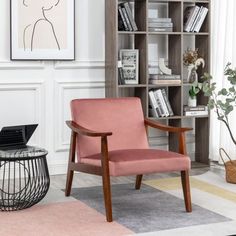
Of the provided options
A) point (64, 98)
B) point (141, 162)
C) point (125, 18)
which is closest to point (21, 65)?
point (64, 98)

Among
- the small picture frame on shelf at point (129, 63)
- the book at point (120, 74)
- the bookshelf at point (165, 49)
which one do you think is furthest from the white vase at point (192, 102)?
the book at point (120, 74)

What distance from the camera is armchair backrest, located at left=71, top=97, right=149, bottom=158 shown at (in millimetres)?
3822

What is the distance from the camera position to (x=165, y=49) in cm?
529

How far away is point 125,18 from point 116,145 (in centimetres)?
139

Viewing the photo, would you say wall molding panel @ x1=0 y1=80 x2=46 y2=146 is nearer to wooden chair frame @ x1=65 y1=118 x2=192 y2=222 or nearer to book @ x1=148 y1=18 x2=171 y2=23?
wooden chair frame @ x1=65 y1=118 x2=192 y2=222

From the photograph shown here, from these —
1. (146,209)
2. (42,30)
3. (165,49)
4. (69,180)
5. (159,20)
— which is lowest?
(146,209)

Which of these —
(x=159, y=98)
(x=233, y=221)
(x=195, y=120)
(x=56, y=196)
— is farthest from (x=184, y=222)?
(x=195, y=120)

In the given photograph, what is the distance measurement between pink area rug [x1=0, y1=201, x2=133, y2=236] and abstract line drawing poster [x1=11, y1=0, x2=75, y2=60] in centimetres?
152

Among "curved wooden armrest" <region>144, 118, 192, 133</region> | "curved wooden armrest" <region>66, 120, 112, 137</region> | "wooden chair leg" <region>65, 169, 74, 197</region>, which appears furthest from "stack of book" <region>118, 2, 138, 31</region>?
"wooden chair leg" <region>65, 169, 74, 197</region>

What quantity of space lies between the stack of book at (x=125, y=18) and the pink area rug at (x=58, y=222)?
1774mm

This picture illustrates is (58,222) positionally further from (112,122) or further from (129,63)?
(129,63)

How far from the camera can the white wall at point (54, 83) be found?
4.66 m

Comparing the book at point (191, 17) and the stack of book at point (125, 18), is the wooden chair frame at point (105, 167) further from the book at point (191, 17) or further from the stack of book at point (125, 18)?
the book at point (191, 17)

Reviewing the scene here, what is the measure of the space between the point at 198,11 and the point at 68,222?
8.55ft
